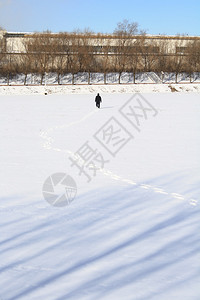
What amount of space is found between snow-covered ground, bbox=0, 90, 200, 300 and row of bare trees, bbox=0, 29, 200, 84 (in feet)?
100

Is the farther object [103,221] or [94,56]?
[94,56]

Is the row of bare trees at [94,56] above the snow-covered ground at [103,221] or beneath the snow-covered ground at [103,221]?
above

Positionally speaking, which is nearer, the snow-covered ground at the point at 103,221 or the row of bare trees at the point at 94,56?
the snow-covered ground at the point at 103,221

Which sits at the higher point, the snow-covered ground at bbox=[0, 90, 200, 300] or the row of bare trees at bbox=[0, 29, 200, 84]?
the row of bare trees at bbox=[0, 29, 200, 84]

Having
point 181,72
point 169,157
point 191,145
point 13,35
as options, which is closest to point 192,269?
point 169,157

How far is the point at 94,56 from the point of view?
43562 millimetres

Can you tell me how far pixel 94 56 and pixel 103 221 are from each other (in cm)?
4078

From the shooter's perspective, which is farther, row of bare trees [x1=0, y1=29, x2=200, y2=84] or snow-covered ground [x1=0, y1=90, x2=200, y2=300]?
row of bare trees [x1=0, y1=29, x2=200, y2=84]

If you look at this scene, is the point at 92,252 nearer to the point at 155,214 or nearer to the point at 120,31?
the point at 155,214

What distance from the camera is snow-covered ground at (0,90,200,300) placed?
11.4ft

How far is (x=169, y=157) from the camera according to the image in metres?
8.62

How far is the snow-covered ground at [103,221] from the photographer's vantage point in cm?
348

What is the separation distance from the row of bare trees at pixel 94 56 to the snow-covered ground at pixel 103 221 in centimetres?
3053

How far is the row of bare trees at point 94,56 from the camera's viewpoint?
3903 centimetres
